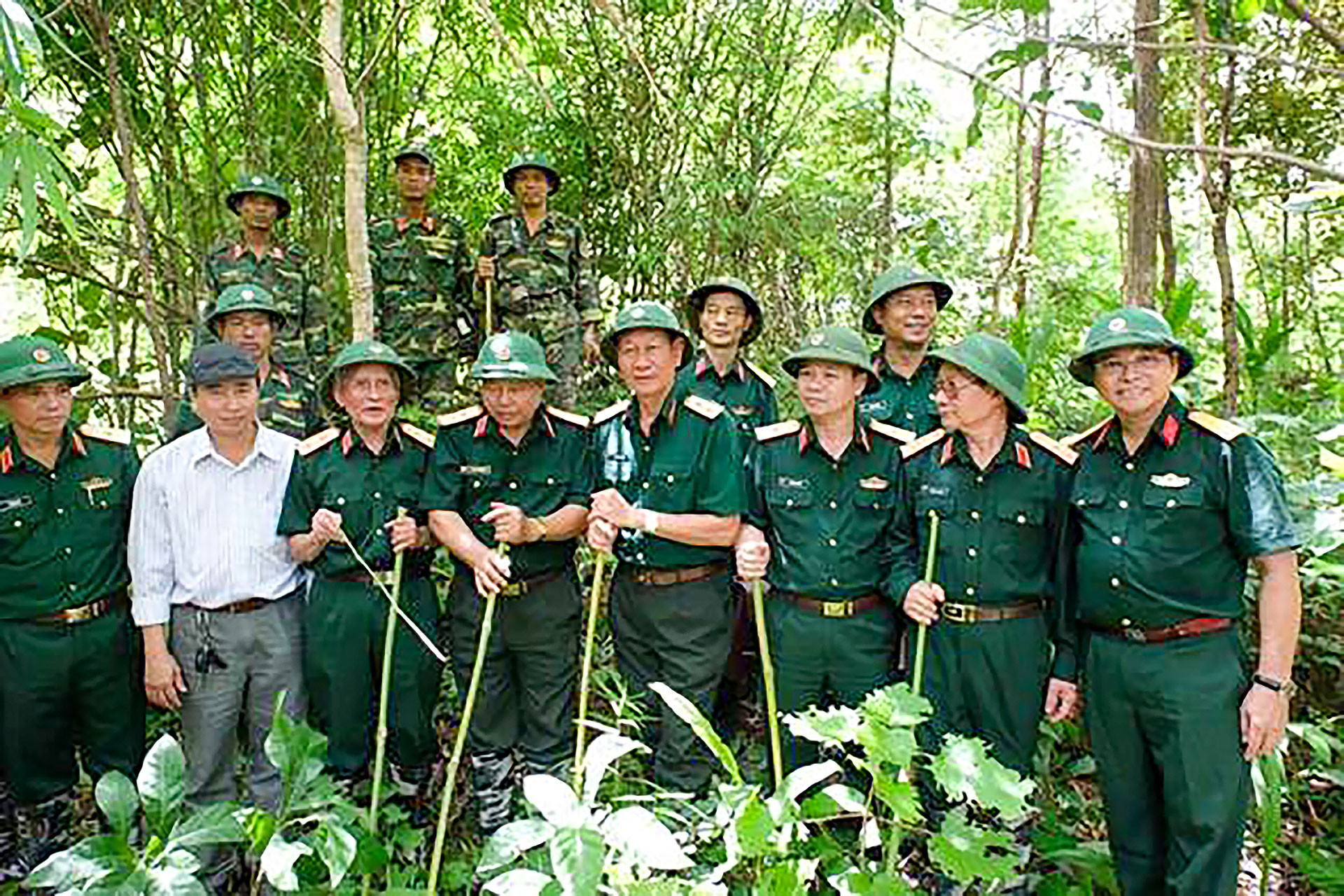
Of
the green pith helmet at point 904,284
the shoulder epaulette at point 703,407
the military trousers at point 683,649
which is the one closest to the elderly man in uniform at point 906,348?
the green pith helmet at point 904,284

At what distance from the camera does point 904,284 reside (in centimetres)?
412

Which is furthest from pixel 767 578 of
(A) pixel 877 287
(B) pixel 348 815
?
(B) pixel 348 815

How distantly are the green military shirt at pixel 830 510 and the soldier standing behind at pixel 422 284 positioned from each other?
9.27 feet

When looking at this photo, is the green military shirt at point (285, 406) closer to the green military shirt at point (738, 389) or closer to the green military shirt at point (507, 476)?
the green military shirt at point (507, 476)

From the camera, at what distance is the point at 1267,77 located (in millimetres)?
8023

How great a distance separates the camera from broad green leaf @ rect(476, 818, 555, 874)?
1936mm

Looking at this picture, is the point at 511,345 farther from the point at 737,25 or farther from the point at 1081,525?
the point at 737,25

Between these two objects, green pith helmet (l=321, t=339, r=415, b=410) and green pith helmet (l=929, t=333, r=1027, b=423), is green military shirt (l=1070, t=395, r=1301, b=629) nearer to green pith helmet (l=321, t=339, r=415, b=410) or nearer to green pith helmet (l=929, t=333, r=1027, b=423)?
green pith helmet (l=929, t=333, r=1027, b=423)

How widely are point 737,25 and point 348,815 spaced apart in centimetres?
538

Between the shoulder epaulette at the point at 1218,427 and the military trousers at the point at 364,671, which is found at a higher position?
the shoulder epaulette at the point at 1218,427

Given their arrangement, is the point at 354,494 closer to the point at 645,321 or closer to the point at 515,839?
the point at 645,321

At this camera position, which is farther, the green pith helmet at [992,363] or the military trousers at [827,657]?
the military trousers at [827,657]

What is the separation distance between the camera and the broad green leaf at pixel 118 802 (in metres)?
2.43

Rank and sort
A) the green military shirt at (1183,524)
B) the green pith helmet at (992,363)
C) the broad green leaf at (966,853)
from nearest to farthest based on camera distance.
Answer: the broad green leaf at (966,853) → the green military shirt at (1183,524) → the green pith helmet at (992,363)
